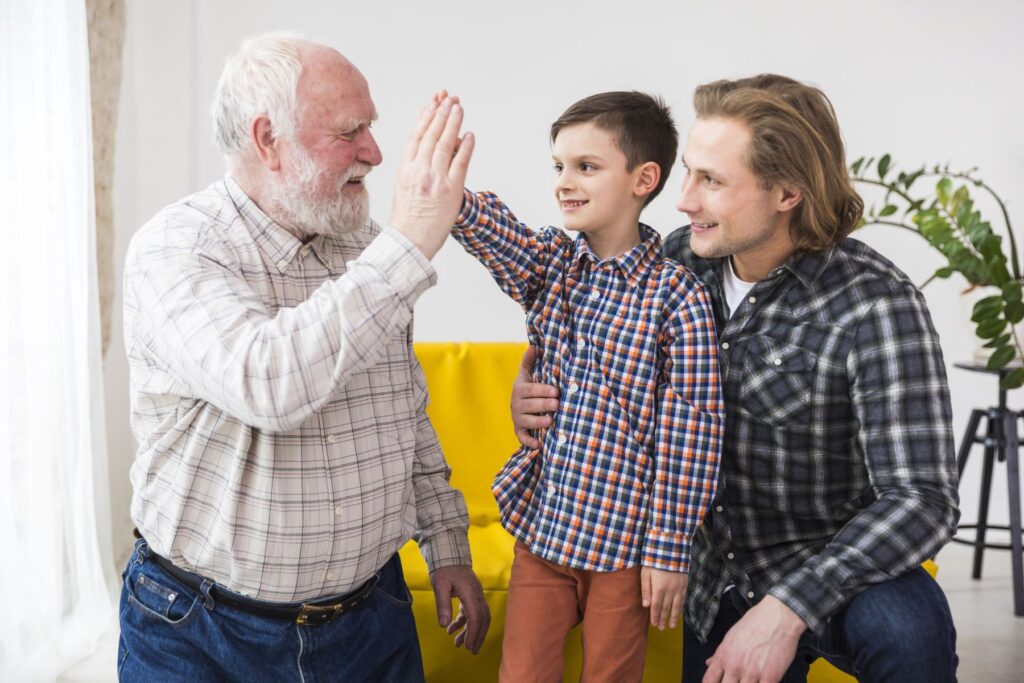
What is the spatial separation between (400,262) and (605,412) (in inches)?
20.2

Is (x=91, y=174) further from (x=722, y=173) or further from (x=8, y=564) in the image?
(x=722, y=173)

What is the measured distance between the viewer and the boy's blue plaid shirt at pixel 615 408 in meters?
1.57

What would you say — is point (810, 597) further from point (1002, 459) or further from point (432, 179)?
point (1002, 459)

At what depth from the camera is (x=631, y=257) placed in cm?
167

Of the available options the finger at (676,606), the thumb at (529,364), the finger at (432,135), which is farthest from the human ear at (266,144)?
the finger at (676,606)

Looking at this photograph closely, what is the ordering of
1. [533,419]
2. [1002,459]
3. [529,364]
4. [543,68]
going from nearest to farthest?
[533,419] < [529,364] < [1002,459] < [543,68]

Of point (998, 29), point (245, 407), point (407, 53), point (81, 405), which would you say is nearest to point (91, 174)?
point (81, 405)

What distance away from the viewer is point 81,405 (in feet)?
9.16

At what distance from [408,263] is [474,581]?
0.71 m

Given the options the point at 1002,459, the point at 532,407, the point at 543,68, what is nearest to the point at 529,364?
the point at 532,407

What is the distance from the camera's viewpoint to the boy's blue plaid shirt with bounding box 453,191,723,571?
5.16ft

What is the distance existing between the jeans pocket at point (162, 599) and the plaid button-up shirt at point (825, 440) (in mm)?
892

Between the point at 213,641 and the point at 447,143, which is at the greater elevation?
the point at 447,143

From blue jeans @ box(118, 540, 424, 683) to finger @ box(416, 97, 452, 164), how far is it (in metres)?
0.75
